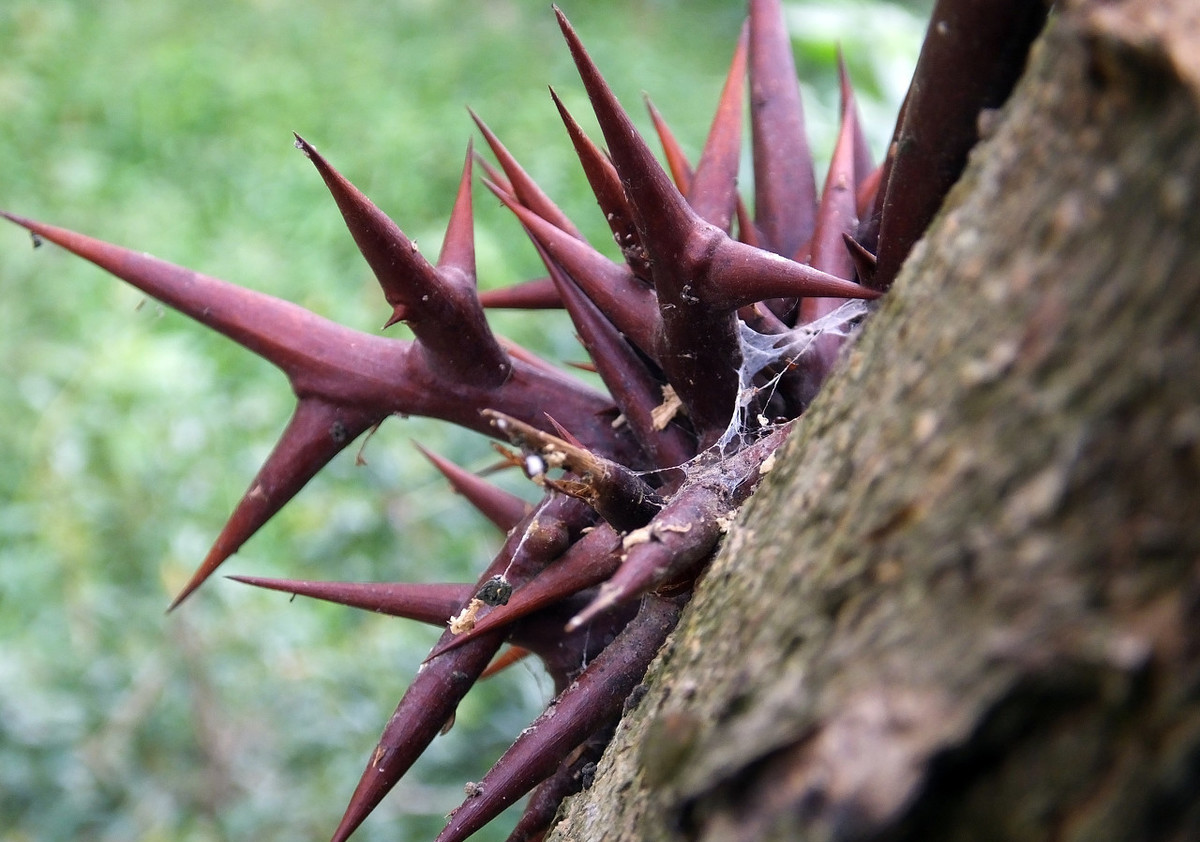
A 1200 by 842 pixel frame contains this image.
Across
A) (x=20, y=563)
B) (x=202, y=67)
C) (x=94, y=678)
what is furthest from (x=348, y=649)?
(x=202, y=67)

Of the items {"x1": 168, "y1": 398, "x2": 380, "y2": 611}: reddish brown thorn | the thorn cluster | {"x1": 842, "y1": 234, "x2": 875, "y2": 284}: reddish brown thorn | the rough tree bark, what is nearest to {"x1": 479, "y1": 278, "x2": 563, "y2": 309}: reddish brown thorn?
the thorn cluster

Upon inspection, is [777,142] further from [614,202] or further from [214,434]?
[214,434]

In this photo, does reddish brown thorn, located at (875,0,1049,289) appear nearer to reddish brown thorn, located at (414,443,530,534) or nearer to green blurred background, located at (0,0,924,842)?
reddish brown thorn, located at (414,443,530,534)

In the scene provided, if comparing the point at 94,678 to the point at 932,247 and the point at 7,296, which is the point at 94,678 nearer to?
the point at 7,296

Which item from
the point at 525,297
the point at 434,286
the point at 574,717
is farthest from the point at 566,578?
the point at 525,297

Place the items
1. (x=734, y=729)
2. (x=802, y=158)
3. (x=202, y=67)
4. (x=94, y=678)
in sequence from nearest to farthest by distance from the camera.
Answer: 1. (x=734, y=729)
2. (x=802, y=158)
3. (x=94, y=678)
4. (x=202, y=67)
